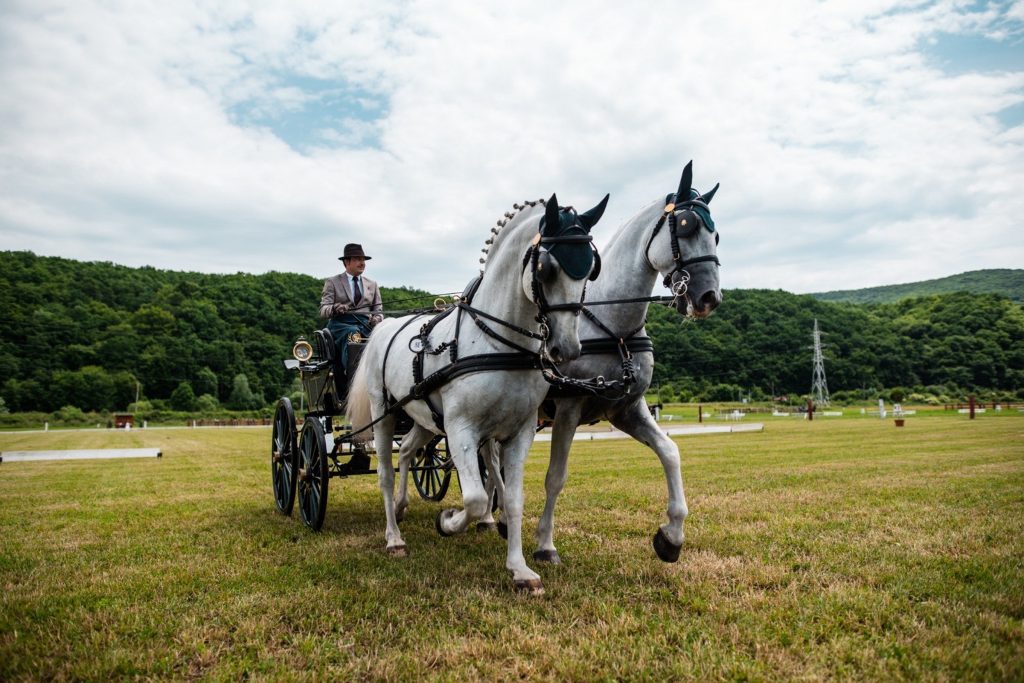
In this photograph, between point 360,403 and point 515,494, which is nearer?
point 515,494

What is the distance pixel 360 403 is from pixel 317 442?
77cm

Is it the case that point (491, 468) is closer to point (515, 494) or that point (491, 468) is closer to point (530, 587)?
point (515, 494)

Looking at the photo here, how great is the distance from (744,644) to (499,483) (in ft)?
8.96

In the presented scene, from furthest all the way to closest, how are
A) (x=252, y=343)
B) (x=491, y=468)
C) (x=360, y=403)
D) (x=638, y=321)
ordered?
(x=252, y=343) < (x=360, y=403) < (x=491, y=468) < (x=638, y=321)

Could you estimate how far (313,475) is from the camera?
7.03 metres

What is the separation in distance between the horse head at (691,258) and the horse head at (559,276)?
883 mm

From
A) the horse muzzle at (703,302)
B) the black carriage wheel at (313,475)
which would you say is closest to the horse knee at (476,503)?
the horse muzzle at (703,302)

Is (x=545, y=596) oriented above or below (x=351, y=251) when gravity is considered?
below

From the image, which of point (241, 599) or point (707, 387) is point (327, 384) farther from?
point (707, 387)

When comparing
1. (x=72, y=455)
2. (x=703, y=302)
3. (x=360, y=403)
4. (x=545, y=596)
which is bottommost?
(x=72, y=455)

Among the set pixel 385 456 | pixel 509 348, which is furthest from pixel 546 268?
pixel 385 456

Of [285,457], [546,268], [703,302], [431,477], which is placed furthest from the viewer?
[431,477]

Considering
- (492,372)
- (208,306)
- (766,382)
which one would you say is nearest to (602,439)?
(492,372)

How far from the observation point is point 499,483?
572 centimetres
